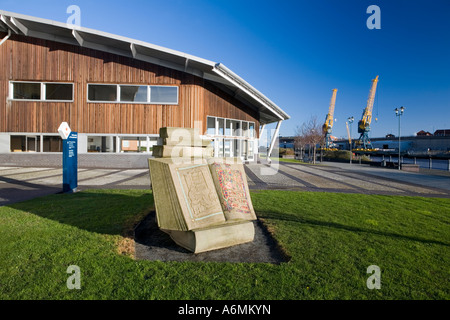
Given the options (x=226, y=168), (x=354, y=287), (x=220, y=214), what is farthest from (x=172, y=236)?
(x=354, y=287)

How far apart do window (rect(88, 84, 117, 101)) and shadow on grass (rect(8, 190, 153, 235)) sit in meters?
13.6

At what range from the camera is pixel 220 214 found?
14.0 ft

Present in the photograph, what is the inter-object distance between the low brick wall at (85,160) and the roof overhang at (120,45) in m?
8.70

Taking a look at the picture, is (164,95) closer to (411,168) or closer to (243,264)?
(243,264)

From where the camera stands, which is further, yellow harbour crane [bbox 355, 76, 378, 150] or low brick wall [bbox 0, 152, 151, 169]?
yellow harbour crane [bbox 355, 76, 378, 150]

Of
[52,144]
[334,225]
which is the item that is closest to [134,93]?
[52,144]

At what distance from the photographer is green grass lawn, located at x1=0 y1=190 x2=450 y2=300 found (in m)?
2.78

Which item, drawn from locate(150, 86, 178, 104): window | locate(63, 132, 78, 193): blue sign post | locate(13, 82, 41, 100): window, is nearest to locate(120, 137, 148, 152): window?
locate(150, 86, 178, 104): window

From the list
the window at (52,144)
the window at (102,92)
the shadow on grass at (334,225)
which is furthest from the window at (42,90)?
the shadow on grass at (334,225)

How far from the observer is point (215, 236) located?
4.13 metres

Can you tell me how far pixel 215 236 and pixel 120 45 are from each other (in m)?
20.2

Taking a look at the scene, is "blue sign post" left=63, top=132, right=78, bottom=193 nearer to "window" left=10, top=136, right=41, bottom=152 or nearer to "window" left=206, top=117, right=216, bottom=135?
"window" left=206, top=117, right=216, bottom=135

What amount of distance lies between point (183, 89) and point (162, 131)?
15905 mm
